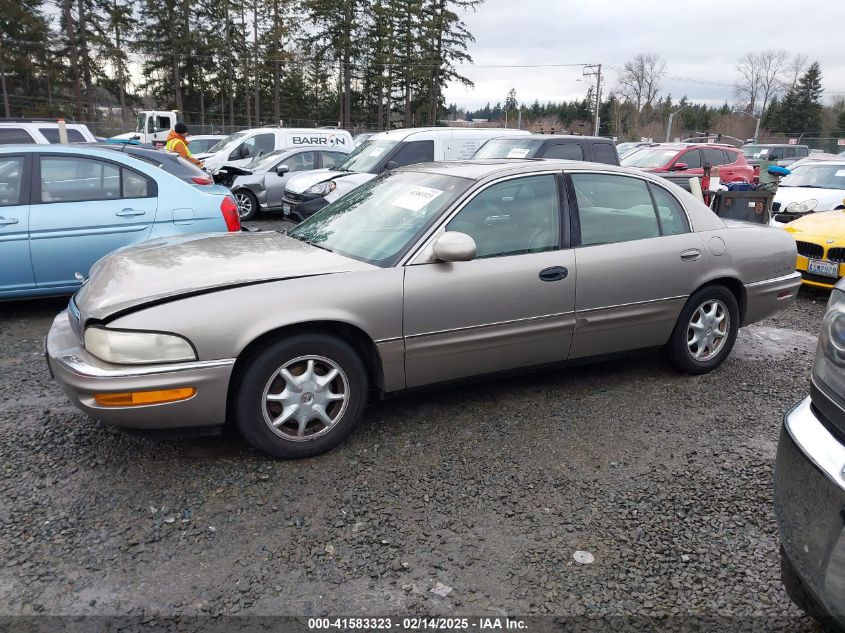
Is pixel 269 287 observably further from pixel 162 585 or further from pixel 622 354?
pixel 622 354

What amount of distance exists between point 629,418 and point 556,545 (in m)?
1.48

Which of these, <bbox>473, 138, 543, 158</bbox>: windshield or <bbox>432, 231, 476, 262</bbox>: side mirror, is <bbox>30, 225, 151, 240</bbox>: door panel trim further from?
<bbox>473, 138, 543, 158</bbox>: windshield

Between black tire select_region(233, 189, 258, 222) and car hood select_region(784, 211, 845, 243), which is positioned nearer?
car hood select_region(784, 211, 845, 243)

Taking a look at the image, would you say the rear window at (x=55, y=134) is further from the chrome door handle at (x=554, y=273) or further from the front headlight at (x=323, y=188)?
the chrome door handle at (x=554, y=273)

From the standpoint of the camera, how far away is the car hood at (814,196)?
9.70 metres

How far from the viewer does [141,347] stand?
9.45 feet

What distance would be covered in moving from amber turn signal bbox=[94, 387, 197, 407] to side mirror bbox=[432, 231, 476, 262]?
4.91 ft

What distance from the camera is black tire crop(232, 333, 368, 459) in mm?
3076

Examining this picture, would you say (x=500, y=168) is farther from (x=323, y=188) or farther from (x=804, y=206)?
(x=804, y=206)

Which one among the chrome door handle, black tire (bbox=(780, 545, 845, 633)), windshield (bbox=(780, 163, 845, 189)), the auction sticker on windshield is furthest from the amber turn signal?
windshield (bbox=(780, 163, 845, 189))

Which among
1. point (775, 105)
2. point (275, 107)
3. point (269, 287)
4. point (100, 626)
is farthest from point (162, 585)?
point (775, 105)

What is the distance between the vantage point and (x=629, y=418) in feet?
12.9

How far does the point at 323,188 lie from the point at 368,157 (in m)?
1.39

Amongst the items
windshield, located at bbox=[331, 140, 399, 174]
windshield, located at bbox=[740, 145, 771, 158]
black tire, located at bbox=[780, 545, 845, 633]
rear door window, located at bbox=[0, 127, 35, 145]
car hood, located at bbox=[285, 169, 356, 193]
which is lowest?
black tire, located at bbox=[780, 545, 845, 633]
